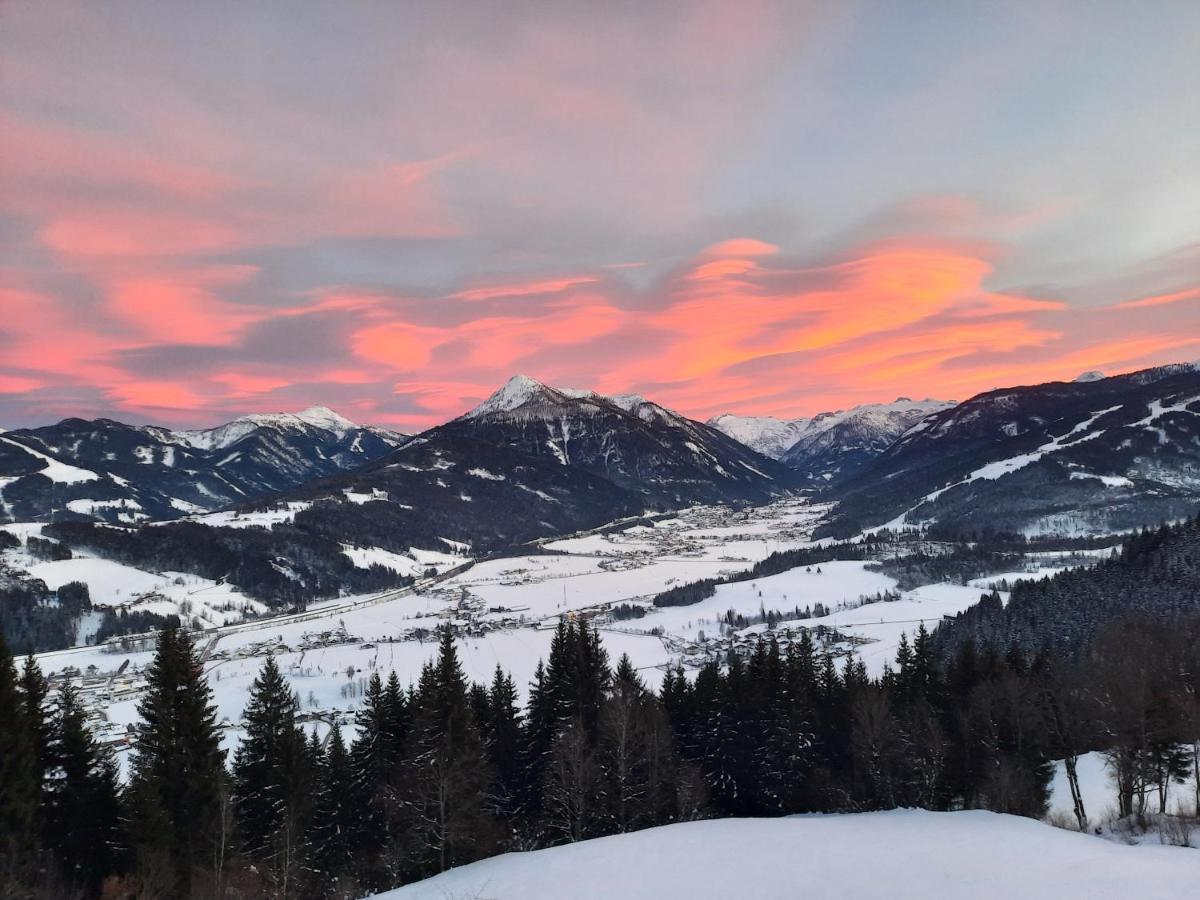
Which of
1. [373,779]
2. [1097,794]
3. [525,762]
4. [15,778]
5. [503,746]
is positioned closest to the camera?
[15,778]

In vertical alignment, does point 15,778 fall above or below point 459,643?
above

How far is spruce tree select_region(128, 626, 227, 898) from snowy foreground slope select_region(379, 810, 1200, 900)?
9.32 m

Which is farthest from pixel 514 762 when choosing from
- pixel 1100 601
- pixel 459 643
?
pixel 459 643

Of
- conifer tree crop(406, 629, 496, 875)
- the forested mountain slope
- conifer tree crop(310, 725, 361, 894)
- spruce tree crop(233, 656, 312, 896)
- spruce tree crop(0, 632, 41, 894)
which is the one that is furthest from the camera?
the forested mountain slope

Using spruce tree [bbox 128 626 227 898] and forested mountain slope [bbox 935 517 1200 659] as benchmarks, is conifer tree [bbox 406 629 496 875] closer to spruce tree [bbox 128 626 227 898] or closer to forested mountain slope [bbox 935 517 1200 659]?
spruce tree [bbox 128 626 227 898]

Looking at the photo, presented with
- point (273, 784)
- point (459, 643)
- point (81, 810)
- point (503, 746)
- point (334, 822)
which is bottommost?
point (459, 643)

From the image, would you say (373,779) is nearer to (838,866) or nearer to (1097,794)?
(838,866)

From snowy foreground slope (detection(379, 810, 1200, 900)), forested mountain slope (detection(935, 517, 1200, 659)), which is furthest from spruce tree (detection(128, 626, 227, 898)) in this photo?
forested mountain slope (detection(935, 517, 1200, 659))

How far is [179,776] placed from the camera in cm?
2808

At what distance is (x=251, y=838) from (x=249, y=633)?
173 metres

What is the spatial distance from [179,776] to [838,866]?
26773 mm

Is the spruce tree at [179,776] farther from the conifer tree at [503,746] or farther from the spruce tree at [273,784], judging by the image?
the conifer tree at [503,746]

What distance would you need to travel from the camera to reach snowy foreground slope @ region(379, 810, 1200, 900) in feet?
57.7

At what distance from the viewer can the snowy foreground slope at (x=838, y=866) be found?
57.7ft
